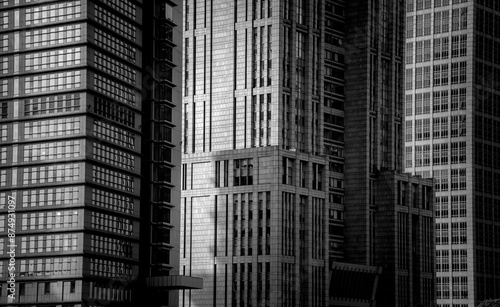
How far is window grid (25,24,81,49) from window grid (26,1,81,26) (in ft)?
4.59

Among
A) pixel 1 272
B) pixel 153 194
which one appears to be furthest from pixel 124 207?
pixel 1 272

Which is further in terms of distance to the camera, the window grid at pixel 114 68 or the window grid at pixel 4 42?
the window grid at pixel 4 42

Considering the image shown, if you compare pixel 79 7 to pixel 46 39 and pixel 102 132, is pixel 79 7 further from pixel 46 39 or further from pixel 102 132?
pixel 102 132

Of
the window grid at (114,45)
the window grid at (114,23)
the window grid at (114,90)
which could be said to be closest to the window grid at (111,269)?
the window grid at (114,90)

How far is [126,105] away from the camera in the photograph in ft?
578

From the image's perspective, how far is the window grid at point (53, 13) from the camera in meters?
169

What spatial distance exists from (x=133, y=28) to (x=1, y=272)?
4336cm

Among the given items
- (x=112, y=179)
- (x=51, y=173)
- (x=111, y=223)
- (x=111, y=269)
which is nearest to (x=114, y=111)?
(x=112, y=179)

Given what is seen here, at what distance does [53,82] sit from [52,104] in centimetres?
328

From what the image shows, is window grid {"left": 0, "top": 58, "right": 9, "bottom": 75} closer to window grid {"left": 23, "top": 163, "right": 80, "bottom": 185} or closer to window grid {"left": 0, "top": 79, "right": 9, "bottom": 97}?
window grid {"left": 0, "top": 79, "right": 9, "bottom": 97}

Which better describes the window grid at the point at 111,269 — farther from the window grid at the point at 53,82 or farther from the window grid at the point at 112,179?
the window grid at the point at 53,82

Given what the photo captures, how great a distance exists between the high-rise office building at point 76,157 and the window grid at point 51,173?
146mm

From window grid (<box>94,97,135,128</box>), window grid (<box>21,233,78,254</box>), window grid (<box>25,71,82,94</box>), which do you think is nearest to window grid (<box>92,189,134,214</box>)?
window grid (<box>21,233,78,254</box>)

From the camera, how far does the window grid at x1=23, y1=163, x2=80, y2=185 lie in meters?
166
